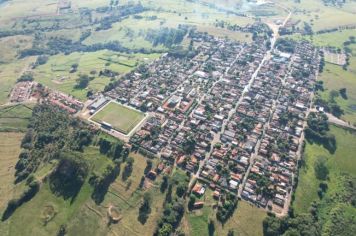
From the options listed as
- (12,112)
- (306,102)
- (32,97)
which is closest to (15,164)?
(12,112)

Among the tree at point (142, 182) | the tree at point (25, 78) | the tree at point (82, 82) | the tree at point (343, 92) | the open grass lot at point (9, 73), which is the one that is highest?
the tree at point (343, 92)

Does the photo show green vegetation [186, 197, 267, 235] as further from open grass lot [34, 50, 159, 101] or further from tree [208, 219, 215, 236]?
open grass lot [34, 50, 159, 101]

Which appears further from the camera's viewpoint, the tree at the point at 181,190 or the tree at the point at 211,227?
the tree at the point at 181,190

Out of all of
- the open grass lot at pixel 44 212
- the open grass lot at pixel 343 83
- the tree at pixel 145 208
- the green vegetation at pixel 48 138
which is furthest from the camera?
the open grass lot at pixel 343 83

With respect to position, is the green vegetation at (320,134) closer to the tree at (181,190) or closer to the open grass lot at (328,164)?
the open grass lot at (328,164)

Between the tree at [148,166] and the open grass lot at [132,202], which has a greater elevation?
the tree at [148,166]

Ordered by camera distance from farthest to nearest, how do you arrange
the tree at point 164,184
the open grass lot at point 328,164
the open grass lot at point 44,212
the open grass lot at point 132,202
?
the tree at point 164,184, the open grass lot at point 328,164, the open grass lot at point 44,212, the open grass lot at point 132,202

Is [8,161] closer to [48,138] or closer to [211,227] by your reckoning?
[48,138]

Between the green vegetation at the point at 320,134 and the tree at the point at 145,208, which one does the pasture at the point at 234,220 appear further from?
the green vegetation at the point at 320,134

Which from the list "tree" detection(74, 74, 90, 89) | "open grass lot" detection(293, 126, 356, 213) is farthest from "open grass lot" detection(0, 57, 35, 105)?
"open grass lot" detection(293, 126, 356, 213)

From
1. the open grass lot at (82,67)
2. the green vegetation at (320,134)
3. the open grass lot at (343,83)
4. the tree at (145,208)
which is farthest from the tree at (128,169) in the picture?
the open grass lot at (343,83)
